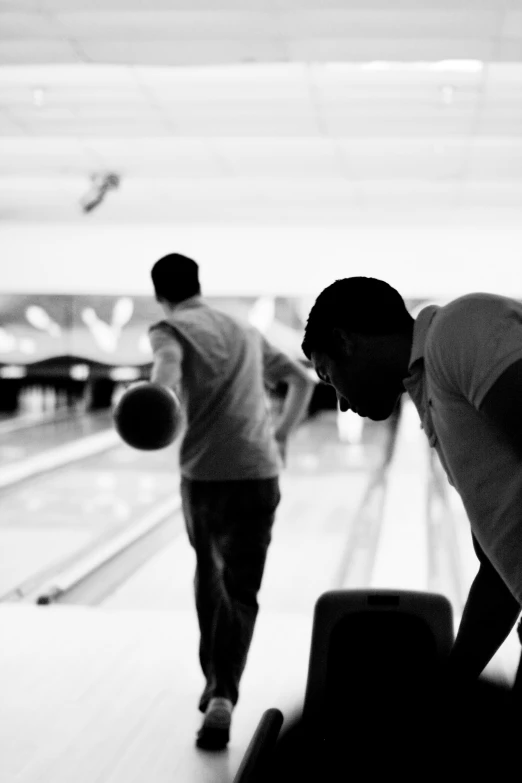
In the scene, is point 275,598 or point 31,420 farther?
point 31,420

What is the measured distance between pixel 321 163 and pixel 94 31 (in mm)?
2794

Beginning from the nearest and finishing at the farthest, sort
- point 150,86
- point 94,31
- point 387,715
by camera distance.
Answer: point 387,715 → point 94,31 → point 150,86

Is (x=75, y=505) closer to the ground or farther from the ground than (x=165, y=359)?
closer to the ground

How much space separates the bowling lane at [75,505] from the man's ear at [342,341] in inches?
134

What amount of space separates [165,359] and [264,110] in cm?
308

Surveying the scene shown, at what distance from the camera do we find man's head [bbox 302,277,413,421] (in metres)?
1.33

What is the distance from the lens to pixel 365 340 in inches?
52.4

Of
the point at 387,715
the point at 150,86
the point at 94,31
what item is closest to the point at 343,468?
the point at 150,86

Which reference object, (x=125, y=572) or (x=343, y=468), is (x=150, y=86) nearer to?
(x=125, y=572)

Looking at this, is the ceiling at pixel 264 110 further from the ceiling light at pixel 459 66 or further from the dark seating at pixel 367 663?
the dark seating at pixel 367 663

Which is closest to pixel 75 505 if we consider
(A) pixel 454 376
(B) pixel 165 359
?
(B) pixel 165 359

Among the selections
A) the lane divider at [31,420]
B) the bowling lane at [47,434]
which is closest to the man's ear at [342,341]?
the bowling lane at [47,434]

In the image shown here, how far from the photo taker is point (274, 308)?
895 cm

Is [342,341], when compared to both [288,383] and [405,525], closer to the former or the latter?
[288,383]
